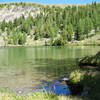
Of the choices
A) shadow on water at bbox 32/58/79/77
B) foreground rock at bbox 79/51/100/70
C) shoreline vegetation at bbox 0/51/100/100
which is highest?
shoreline vegetation at bbox 0/51/100/100

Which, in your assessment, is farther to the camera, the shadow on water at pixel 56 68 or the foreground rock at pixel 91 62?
the foreground rock at pixel 91 62

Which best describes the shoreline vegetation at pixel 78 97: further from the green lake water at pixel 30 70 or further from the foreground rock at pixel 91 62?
the foreground rock at pixel 91 62

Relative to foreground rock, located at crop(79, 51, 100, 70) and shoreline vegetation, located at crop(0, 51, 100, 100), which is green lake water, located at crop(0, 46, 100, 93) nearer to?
foreground rock, located at crop(79, 51, 100, 70)

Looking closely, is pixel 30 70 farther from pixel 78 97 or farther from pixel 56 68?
pixel 78 97

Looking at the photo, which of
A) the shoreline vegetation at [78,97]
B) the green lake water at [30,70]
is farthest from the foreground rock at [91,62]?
the shoreline vegetation at [78,97]

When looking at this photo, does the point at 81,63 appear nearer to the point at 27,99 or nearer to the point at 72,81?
the point at 72,81

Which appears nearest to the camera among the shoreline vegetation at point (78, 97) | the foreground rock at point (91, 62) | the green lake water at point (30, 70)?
the shoreline vegetation at point (78, 97)

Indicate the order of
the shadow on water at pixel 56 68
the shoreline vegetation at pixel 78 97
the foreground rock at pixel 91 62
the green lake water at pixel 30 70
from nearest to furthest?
the shoreline vegetation at pixel 78 97 → the green lake water at pixel 30 70 → the shadow on water at pixel 56 68 → the foreground rock at pixel 91 62

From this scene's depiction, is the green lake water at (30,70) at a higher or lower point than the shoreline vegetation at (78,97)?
lower

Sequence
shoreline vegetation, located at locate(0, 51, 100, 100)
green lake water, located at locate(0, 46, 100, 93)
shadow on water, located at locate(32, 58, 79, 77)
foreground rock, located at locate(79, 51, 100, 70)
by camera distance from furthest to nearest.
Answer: foreground rock, located at locate(79, 51, 100, 70), shadow on water, located at locate(32, 58, 79, 77), green lake water, located at locate(0, 46, 100, 93), shoreline vegetation, located at locate(0, 51, 100, 100)

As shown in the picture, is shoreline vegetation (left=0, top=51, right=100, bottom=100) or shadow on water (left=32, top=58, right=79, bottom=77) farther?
shadow on water (left=32, top=58, right=79, bottom=77)

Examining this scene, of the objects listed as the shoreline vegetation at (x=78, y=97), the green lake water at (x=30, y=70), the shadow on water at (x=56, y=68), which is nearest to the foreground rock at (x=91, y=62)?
the green lake water at (x=30, y=70)

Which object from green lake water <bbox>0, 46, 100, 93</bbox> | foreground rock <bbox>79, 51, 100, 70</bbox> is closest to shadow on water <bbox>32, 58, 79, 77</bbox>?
green lake water <bbox>0, 46, 100, 93</bbox>

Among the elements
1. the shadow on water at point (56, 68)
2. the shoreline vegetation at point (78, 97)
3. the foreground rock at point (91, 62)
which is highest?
the shoreline vegetation at point (78, 97)
